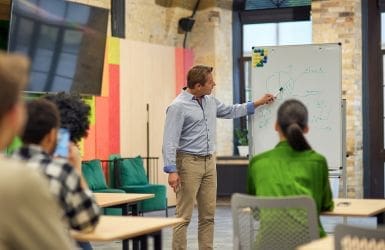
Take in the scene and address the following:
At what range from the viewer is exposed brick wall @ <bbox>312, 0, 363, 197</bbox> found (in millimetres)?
10891

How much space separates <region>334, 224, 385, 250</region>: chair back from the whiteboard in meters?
4.08

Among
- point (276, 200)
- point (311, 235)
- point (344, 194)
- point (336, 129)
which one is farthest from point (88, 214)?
point (344, 194)

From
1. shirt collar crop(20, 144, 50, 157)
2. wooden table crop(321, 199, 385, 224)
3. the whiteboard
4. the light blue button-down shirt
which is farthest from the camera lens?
the whiteboard

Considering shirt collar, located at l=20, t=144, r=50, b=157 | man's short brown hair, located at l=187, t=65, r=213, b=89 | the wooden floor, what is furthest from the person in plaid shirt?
the wooden floor

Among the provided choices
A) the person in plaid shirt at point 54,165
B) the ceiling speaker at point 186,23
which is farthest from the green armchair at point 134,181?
the person in plaid shirt at point 54,165

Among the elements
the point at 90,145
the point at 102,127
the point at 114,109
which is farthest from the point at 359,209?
the point at 114,109

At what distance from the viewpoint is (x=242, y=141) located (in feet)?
40.6

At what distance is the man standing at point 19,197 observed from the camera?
1604mm

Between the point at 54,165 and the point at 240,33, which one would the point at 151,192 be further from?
the point at 54,165

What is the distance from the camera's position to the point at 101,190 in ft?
31.1

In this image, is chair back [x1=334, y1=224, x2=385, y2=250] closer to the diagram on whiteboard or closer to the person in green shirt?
the person in green shirt

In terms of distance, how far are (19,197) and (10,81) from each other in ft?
0.86

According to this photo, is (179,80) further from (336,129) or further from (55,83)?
(336,129)

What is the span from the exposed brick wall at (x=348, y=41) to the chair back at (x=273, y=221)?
7354mm
